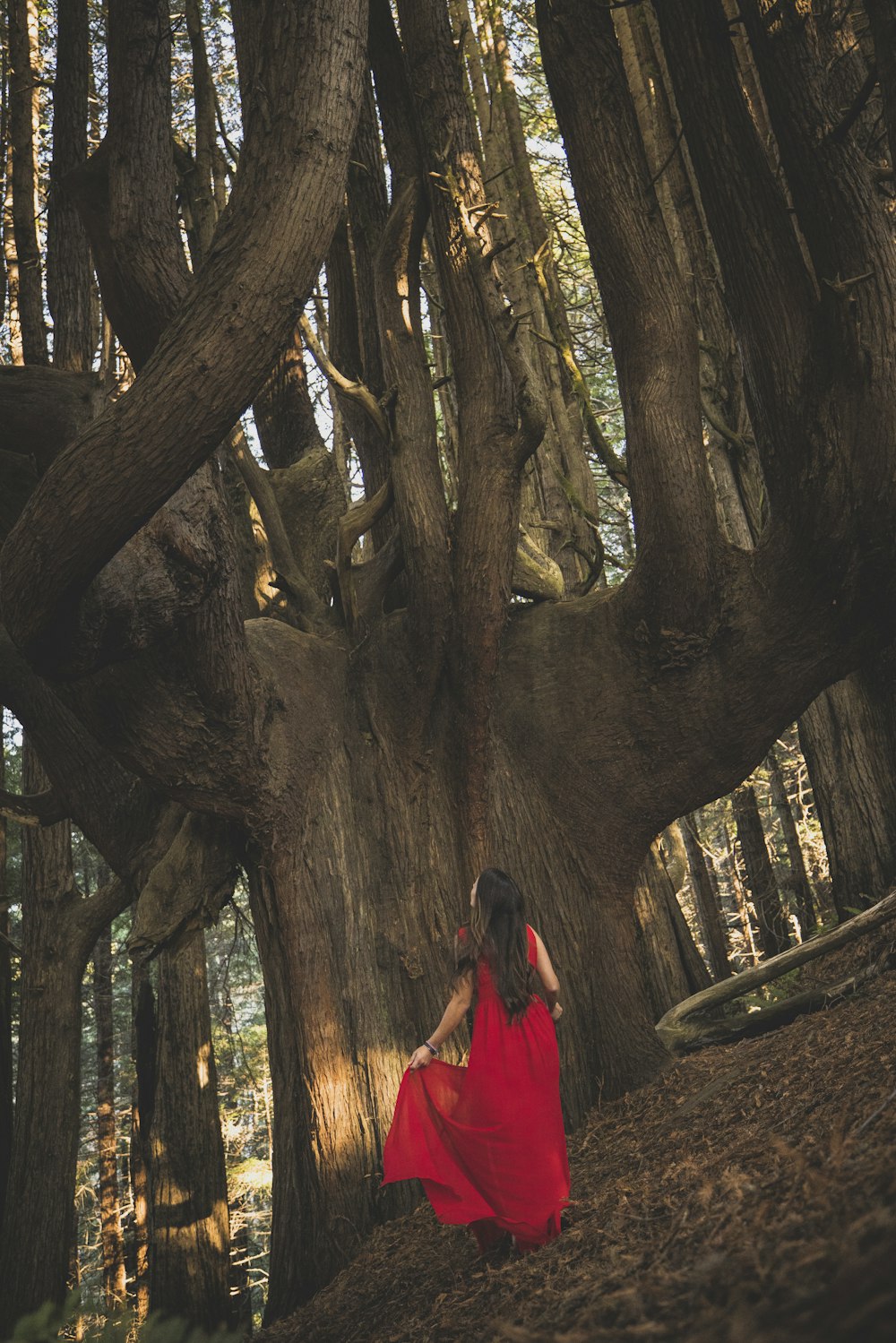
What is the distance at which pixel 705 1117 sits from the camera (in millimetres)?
4746

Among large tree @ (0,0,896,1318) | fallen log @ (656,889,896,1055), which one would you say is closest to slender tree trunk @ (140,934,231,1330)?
large tree @ (0,0,896,1318)

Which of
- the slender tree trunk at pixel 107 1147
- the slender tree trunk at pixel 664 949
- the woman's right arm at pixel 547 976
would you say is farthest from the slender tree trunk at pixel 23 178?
the slender tree trunk at pixel 107 1147

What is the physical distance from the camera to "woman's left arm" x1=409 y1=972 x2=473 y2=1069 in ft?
15.3

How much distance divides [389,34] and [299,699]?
5.32m

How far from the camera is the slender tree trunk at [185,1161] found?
28.2ft

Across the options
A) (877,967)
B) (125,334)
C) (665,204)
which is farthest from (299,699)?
(665,204)

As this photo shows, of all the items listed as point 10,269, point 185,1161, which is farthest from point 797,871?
point 10,269

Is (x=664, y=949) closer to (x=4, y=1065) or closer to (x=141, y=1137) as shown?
(x=4, y=1065)

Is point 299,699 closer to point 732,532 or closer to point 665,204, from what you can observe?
point 732,532

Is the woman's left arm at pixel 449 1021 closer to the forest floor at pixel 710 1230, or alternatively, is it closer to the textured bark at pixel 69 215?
the forest floor at pixel 710 1230

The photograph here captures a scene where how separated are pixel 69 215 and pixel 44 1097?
8092mm

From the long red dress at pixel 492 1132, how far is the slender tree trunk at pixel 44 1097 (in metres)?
5.61

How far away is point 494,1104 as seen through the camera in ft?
14.9

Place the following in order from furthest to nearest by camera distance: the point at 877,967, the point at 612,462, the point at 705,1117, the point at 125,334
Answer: the point at 612,462
the point at 877,967
the point at 125,334
the point at 705,1117
